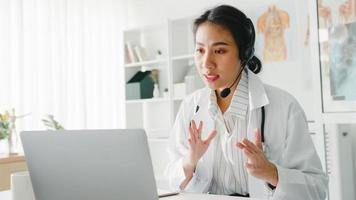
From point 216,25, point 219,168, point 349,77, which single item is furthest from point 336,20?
point 219,168

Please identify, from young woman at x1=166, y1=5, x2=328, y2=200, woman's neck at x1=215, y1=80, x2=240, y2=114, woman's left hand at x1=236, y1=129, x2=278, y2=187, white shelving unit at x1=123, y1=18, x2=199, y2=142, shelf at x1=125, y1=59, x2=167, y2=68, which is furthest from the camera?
shelf at x1=125, y1=59, x2=167, y2=68

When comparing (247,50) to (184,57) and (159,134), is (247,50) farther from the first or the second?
(159,134)

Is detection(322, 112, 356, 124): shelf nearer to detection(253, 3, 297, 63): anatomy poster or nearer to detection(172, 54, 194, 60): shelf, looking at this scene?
detection(253, 3, 297, 63): anatomy poster

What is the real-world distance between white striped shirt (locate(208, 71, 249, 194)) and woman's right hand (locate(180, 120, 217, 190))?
0.09 metres

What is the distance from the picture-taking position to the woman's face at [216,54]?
1.45 metres

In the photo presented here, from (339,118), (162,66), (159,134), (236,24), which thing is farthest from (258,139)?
(162,66)

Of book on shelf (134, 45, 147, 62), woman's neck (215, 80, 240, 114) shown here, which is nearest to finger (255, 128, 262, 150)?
woman's neck (215, 80, 240, 114)

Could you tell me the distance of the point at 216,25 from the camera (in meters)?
1.46

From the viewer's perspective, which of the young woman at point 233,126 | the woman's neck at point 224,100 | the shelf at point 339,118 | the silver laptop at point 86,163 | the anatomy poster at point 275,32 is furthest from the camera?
the anatomy poster at point 275,32

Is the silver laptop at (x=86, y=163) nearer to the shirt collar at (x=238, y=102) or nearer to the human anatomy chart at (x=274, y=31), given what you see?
the shirt collar at (x=238, y=102)

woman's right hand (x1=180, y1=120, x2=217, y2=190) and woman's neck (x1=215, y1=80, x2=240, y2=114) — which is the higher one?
woman's neck (x1=215, y1=80, x2=240, y2=114)

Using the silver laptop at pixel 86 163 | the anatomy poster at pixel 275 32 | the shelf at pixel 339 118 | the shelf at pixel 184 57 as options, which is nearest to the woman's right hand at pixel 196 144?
the silver laptop at pixel 86 163

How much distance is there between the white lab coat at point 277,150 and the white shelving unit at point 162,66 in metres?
1.98

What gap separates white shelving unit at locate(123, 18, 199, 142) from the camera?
3.60 metres
